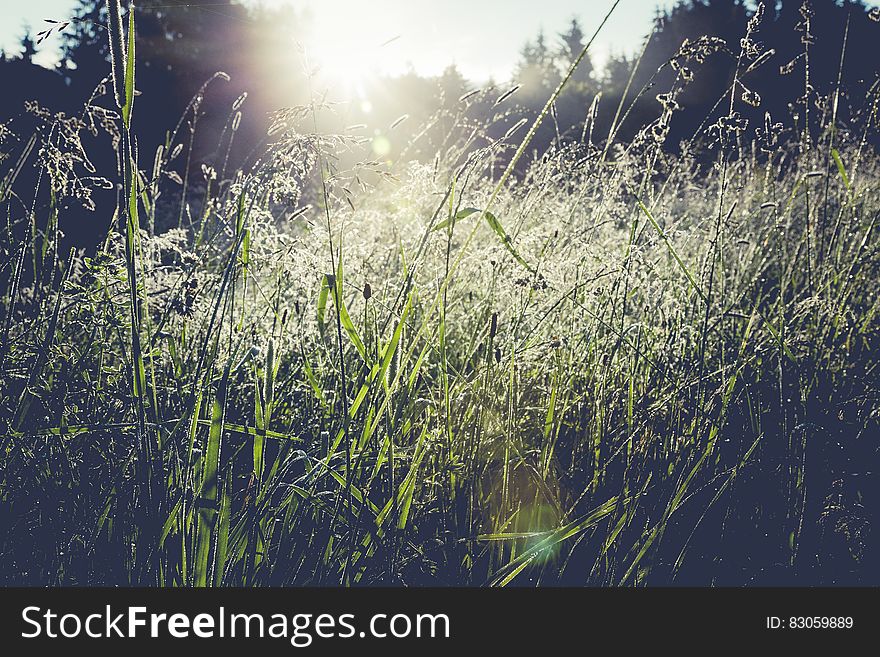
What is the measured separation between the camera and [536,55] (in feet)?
169

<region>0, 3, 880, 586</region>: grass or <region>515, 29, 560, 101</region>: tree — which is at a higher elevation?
Answer: <region>515, 29, 560, 101</region>: tree

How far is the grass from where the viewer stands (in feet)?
3.03

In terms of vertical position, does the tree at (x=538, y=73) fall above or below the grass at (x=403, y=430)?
above

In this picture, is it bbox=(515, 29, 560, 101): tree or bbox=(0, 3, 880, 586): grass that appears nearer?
bbox=(0, 3, 880, 586): grass

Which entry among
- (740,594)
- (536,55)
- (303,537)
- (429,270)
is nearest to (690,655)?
(740,594)

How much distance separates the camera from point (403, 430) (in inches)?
47.3

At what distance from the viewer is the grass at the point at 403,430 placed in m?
0.92

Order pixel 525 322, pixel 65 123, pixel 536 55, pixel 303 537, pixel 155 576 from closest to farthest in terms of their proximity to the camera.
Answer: pixel 155 576, pixel 303 537, pixel 65 123, pixel 525 322, pixel 536 55

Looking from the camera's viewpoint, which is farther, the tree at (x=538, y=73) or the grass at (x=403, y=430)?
the tree at (x=538, y=73)

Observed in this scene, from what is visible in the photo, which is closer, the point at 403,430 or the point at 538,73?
the point at 403,430

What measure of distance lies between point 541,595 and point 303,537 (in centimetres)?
38

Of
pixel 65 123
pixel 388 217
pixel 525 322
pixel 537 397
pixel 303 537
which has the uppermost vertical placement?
pixel 65 123

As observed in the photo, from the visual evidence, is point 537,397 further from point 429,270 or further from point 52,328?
point 52,328

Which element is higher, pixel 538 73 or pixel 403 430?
pixel 538 73
